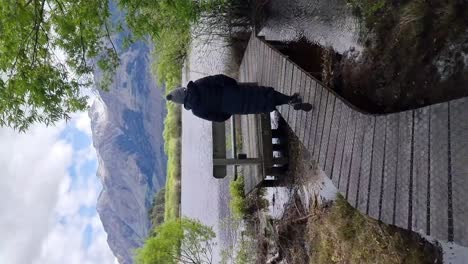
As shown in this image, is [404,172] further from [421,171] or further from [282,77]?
[282,77]

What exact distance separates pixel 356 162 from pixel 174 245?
6413 mm

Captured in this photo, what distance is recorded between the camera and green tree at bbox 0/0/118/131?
557 centimetres

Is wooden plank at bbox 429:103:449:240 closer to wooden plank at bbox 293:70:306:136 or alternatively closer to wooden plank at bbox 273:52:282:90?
wooden plank at bbox 293:70:306:136

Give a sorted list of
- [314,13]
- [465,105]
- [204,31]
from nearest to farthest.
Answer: [465,105] < [314,13] < [204,31]

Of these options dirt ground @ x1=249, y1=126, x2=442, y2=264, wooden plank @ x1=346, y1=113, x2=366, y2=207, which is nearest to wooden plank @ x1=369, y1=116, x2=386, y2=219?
wooden plank @ x1=346, y1=113, x2=366, y2=207

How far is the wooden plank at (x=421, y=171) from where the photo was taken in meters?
3.15

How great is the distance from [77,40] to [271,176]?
414 cm

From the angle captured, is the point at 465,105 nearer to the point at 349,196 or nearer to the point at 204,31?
the point at 349,196

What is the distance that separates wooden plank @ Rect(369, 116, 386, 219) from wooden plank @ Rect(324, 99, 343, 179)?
744 mm

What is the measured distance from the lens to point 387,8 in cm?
557

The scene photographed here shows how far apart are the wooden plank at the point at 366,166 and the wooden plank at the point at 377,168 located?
5 centimetres

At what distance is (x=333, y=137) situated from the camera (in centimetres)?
470

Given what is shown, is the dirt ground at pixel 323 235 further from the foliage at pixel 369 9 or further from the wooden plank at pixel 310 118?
the foliage at pixel 369 9

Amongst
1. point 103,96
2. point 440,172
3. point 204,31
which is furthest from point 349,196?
point 103,96
